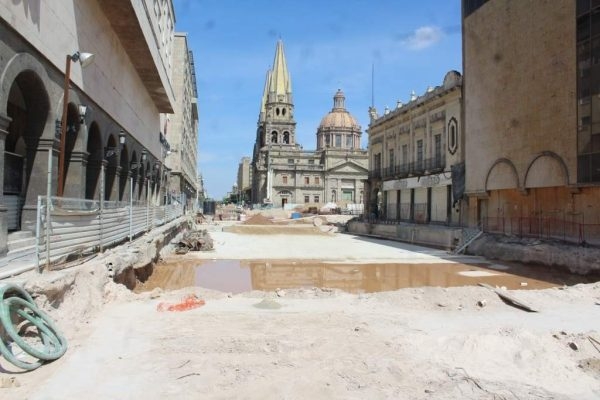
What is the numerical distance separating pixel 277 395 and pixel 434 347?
2.75 m

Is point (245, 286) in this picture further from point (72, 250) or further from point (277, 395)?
point (277, 395)

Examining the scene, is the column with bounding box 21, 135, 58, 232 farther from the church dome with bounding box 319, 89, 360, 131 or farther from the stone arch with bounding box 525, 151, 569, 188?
the church dome with bounding box 319, 89, 360, 131

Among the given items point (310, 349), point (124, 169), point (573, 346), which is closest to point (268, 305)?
point (310, 349)

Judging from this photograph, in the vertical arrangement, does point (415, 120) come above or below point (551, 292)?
above

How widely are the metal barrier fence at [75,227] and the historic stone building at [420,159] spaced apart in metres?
24.3

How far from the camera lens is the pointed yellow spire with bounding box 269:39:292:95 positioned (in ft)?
335

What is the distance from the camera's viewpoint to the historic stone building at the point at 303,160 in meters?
93.9

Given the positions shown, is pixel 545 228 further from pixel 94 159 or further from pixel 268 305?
pixel 94 159

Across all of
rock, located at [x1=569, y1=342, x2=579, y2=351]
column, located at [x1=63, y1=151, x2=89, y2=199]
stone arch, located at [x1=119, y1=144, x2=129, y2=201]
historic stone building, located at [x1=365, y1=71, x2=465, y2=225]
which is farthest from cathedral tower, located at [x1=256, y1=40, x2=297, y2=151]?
rock, located at [x1=569, y1=342, x2=579, y2=351]

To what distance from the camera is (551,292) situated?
1173 centimetres

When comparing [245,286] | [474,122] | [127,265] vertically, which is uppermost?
[474,122]

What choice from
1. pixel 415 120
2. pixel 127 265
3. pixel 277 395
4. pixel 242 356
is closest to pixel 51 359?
pixel 242 356

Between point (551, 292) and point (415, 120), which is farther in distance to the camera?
point (415, 120)

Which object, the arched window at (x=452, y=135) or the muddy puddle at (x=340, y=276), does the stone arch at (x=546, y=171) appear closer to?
the muddy puddle at (x=340, y=276)
